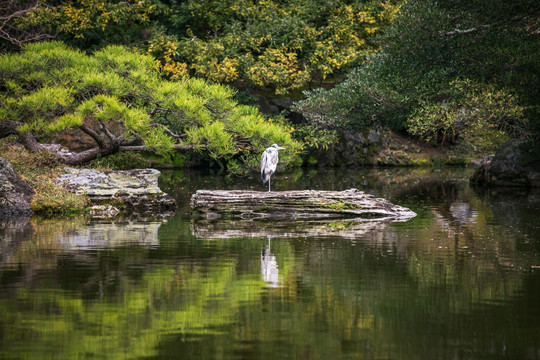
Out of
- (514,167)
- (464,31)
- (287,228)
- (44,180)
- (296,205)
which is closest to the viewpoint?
(287,228)

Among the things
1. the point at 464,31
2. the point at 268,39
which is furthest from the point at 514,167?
the point at 268,39

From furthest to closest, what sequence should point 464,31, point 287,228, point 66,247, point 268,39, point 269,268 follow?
point 268,39 → point 464,31 → point 287,228 → point 66,247 → point 269,268

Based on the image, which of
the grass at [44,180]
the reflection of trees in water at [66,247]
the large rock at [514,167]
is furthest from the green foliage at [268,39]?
the reflection of trees in water at [66,247]

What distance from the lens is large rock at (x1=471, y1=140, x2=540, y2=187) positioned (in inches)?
868

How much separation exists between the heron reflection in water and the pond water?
0.07ft

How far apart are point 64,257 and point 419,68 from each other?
11.7 metres

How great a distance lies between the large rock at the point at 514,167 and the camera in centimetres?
2205

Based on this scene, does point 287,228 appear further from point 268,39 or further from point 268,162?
point 268,39

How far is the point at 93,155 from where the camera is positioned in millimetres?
18203

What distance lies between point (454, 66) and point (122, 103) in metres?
7.74

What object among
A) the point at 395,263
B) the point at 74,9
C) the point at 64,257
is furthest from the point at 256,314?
the point at 74,9

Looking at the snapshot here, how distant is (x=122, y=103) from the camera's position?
1666 centimetres

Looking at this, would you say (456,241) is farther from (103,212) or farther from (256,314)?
(103,212)

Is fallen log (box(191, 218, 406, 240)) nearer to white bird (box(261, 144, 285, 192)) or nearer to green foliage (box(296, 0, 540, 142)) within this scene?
white bird (box(261, 144, 285, 192))
